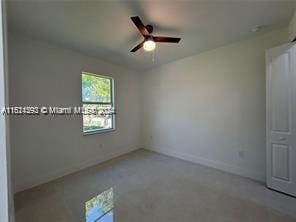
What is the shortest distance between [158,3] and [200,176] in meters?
2.89

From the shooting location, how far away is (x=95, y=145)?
142 inches

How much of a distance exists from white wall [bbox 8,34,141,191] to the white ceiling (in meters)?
0.32

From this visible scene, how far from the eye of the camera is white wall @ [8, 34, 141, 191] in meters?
2.44

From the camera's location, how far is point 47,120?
281 cm

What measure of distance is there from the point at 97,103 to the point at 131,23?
210 centimetres

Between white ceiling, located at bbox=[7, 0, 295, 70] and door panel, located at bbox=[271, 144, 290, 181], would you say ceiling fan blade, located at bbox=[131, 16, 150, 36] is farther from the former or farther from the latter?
door panel, located at bbox=[271, 144, 290, 181]

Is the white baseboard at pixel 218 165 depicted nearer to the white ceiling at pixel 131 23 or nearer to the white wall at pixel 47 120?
the white wall at pixel 47 120

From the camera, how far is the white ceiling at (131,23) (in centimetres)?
190

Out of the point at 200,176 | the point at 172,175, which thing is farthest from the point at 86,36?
the point at 200,176

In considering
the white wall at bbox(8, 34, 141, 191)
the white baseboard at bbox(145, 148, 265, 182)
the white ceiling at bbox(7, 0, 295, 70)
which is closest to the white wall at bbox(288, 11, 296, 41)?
the white ceiling at bbox(7, 0, 295, 70)


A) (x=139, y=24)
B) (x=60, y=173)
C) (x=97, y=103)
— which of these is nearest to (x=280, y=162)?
(x=139, y=24)

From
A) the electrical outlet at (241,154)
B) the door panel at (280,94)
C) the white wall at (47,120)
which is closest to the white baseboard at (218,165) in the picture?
the electrical outlet at (241,154)

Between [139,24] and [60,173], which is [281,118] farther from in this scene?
[60,173]

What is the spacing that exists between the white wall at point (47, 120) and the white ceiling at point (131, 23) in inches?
12.5
